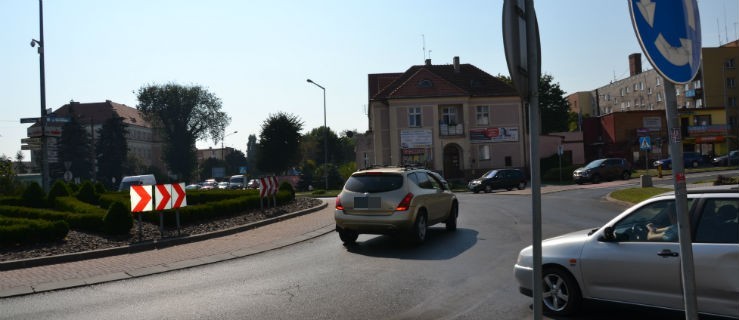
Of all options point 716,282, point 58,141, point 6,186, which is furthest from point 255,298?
point 58,141

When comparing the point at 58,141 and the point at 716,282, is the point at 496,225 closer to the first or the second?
the point at 716,282

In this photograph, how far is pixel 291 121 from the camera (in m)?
64.0

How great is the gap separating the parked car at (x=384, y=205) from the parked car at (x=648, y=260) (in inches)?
200

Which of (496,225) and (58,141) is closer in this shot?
(496,225)

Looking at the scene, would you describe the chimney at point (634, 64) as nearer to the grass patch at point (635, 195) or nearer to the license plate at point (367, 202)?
the grass patch at point (635, 195)

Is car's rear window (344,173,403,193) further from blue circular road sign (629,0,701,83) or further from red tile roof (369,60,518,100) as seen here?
red tile roof (369,60,518,100)

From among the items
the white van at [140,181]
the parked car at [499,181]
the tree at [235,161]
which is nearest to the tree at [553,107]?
the parked car at [499,181]

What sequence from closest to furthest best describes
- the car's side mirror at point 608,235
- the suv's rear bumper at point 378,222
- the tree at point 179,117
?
the car's side mirror at point 608,235 → the suv's rear bumper at point 378,222 → the tree at point 179,117

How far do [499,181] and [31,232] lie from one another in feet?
101

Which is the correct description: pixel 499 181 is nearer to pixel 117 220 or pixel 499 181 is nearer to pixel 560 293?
pixel 117 220

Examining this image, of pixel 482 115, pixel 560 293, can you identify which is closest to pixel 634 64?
pixel 482 115

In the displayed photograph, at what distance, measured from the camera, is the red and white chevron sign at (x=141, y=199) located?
1372 centimetres

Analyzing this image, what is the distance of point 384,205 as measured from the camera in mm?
11820

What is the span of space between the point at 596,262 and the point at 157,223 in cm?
1276
